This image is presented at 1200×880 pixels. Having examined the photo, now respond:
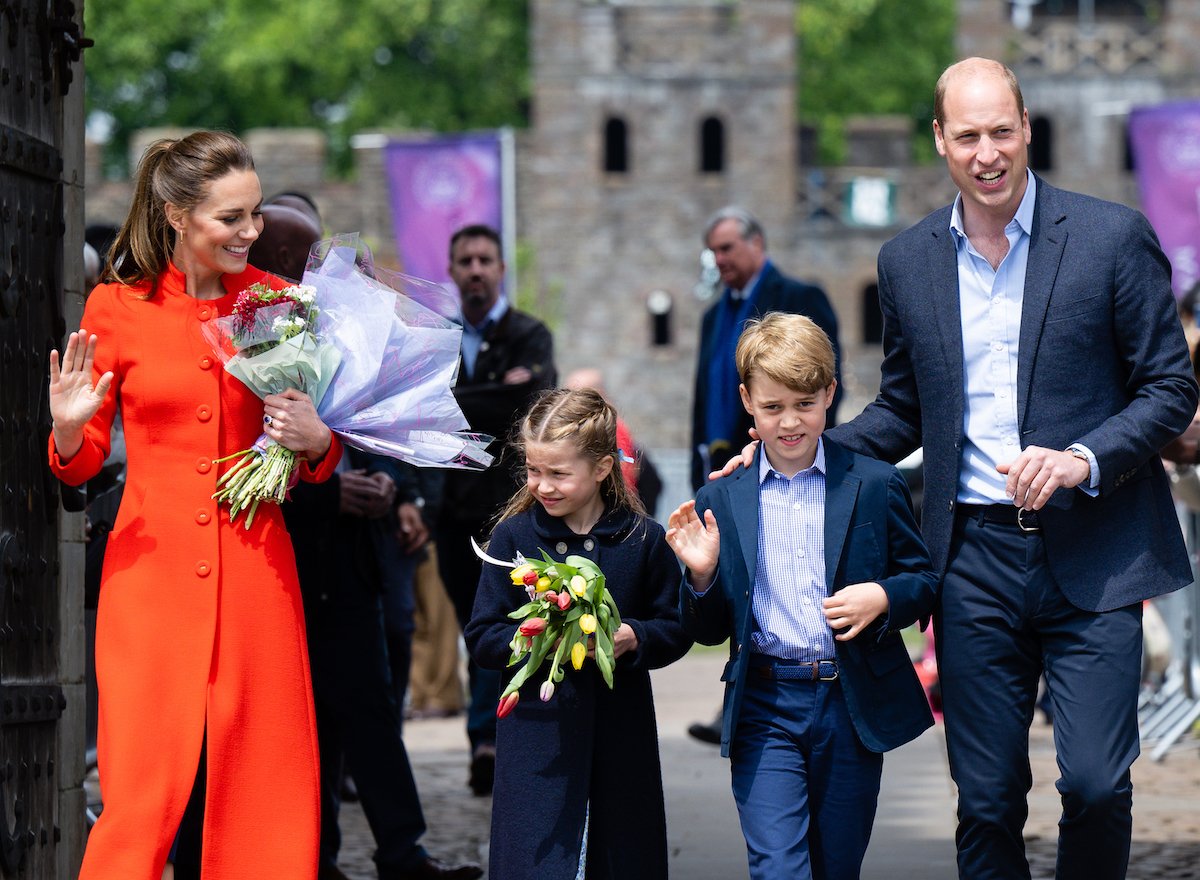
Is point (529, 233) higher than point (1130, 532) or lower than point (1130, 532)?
higher

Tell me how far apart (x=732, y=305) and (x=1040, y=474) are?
15.0 ft

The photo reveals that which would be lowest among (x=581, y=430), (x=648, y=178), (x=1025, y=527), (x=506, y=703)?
(x=506, y=703)

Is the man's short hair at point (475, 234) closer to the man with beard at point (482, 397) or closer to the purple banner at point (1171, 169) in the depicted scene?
the man with beard at point (482, 397)

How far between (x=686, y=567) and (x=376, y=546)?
181cm

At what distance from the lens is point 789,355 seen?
507 cm

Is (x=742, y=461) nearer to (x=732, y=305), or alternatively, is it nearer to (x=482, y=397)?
(x=482, y=397)

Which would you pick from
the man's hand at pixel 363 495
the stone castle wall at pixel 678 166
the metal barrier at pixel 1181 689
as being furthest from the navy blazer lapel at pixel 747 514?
the stone castle wall at pixel 678 166

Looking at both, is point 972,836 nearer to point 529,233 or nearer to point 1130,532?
point 1130,532

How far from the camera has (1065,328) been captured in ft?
16.3

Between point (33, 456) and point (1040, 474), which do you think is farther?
point (33, 456)

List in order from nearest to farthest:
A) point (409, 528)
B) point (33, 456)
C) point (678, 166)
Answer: point (33, 456), point (409, 528), point (678, 166)

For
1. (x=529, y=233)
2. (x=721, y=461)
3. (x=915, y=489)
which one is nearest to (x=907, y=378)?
(x=721, y=461)

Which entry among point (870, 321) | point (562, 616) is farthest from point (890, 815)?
point (870, 321)

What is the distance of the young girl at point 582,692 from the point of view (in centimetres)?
512
